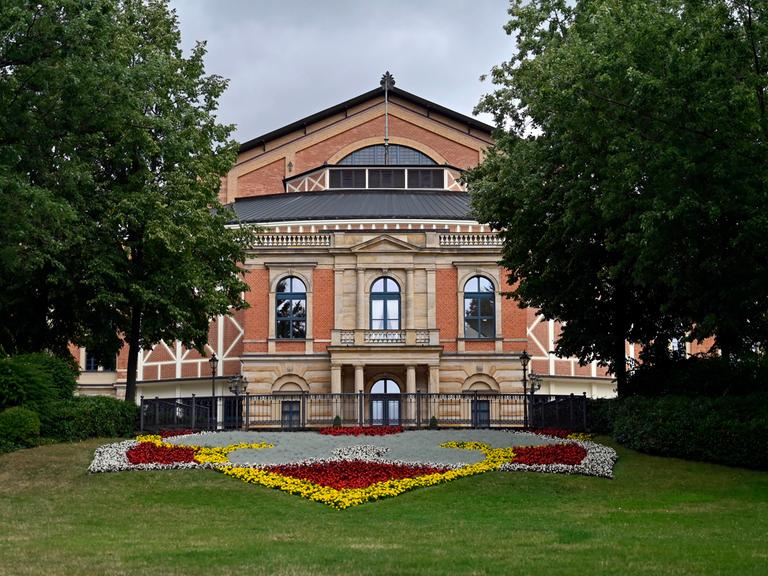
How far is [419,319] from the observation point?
4869 cm

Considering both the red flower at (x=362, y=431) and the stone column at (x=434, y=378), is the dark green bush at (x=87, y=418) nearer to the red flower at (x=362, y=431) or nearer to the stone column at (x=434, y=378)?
the red flower at (x=362, y=431)

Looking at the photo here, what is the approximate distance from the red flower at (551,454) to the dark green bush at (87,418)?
11520mm

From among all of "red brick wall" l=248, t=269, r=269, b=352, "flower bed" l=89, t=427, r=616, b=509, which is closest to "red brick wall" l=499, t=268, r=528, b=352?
"red brick wall" l=248, t=269, r=269, b=352

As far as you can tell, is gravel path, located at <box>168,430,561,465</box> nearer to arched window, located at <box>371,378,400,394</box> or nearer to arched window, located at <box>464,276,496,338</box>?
arched window, located at <box>371,378,400,394</box>

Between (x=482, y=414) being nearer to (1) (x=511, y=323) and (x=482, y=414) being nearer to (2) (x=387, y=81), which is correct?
(1) (x=511, y=323)

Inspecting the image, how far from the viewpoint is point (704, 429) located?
2370 cm

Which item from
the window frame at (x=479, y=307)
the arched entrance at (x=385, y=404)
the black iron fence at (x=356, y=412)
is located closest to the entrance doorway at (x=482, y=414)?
the black iron fence at (x=356, y=412)

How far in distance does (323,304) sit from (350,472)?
27596 millimetres

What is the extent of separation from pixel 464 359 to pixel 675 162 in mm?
28473

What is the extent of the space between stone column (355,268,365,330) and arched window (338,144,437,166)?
1682 centimetres

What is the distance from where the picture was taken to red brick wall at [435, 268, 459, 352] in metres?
49.4

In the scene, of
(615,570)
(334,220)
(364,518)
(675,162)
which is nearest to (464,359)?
(334,220)

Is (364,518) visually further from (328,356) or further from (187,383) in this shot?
(187,383)

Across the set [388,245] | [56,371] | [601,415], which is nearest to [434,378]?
[388,245]
